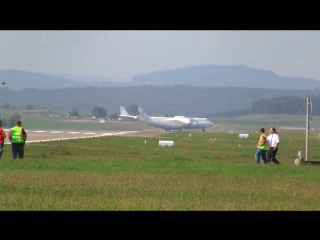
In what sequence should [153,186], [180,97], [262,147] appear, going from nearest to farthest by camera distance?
[153,186]
[262,147]
[180,97]

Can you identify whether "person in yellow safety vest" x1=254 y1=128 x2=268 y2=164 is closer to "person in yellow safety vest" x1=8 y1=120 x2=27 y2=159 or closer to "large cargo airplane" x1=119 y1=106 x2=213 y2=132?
"person in yellow safety vest" x1=8 y1=120 x2=27 y2=159

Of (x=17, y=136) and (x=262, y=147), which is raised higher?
(x=17, y=136)

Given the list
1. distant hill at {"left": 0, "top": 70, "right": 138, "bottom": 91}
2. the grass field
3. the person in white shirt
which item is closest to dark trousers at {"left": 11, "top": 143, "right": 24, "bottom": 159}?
the grass field

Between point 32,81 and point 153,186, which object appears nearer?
point 153,186

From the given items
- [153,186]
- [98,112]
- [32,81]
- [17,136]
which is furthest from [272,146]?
[32,81]

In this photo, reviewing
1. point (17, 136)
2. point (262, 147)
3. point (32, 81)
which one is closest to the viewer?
point (17, 136)

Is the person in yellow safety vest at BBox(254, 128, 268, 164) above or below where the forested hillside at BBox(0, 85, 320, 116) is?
below

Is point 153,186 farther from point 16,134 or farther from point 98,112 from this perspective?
point 98,112

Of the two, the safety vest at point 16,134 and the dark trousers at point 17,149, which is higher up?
the safety vest at point 16,134

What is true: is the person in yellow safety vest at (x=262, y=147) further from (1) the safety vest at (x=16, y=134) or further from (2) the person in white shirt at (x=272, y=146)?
(1) the safety vest at (x=16, y=134)

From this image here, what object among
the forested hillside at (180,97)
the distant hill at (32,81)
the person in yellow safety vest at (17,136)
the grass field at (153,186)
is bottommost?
the grass field at (153,186)

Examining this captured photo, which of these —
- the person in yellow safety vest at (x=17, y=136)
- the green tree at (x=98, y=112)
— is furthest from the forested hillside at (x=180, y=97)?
the person in yellow safety vest at (x=17, y=136)
